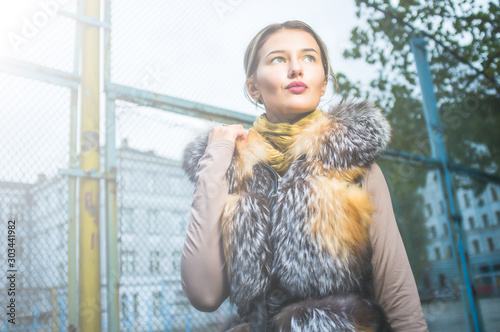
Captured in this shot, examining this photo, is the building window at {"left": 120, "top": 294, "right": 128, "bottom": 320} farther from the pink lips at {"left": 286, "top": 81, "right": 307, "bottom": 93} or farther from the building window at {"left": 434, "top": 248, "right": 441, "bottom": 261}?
the building window at {"left": 434, "top": 248, "right": 441, "bottom": 261}

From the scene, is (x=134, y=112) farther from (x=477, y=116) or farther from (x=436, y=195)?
(x=477, y=116)

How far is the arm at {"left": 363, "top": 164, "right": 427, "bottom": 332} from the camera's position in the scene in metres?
1.10

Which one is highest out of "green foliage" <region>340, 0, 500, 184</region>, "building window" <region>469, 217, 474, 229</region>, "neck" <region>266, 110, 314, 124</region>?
"green foliage" <region>340, 0, 500, 184</region>

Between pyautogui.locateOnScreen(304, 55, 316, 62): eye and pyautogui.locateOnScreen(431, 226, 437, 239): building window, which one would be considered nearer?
pyautogui.locateOnScreen(304, 55, 316, 62): eye

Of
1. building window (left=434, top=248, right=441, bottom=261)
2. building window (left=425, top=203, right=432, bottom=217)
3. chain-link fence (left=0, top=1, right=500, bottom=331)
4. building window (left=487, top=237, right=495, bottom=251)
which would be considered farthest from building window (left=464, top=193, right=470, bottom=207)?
chain-link fence (left=0, top=1, right=500, bottom=331)

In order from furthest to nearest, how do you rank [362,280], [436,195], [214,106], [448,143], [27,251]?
[448,143] < [436,195] < [214,106] < [27,251] < [362,280]

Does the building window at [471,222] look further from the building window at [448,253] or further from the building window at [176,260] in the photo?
the building window at [176,260]

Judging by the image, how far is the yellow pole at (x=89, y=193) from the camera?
1.64m

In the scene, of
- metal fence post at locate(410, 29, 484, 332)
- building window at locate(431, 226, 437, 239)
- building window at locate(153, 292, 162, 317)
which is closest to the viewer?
building window at locate(153, 292, 162, 317)

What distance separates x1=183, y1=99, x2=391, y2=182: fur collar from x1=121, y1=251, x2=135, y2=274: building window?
800 millimetres

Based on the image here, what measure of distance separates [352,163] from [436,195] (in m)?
2.71

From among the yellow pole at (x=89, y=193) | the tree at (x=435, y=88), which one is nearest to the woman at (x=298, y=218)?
the yellow pole at (x=89, y=193)

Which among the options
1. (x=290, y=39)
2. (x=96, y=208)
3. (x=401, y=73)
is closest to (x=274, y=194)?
(x=290, y=39)

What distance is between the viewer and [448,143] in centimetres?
407
